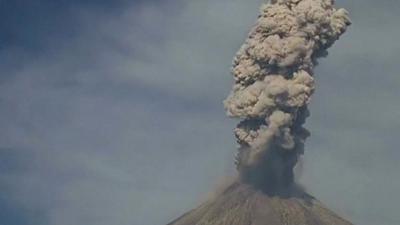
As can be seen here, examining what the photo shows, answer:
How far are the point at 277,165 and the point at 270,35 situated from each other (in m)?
16.6

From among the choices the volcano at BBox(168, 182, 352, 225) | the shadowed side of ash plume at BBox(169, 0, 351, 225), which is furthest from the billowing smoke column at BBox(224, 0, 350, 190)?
the volcano at BBox(168, 182, 352, 225)

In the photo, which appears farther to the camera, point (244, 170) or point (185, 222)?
point (185, 222)

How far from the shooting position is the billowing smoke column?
6431 centimetres

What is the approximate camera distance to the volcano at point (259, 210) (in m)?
79.2

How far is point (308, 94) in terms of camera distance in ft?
214

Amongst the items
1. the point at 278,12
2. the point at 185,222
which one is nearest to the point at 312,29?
the point at 278,12

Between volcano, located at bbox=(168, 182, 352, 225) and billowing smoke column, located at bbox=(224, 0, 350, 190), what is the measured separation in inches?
489

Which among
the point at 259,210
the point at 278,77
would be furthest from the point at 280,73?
the point at 259,210

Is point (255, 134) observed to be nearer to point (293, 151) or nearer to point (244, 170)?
point (293, 151)

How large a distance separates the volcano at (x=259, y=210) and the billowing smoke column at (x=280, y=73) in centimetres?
1242

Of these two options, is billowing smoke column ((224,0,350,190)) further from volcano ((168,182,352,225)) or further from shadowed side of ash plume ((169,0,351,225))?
volcano ((168,182,352,225))

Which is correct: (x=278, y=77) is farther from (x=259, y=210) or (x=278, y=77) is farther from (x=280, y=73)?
(x=259, y=210)

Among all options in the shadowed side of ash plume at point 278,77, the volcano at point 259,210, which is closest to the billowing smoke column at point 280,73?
the shadowed side of ash plume at point 278,77

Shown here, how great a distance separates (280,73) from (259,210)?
23.0 m
